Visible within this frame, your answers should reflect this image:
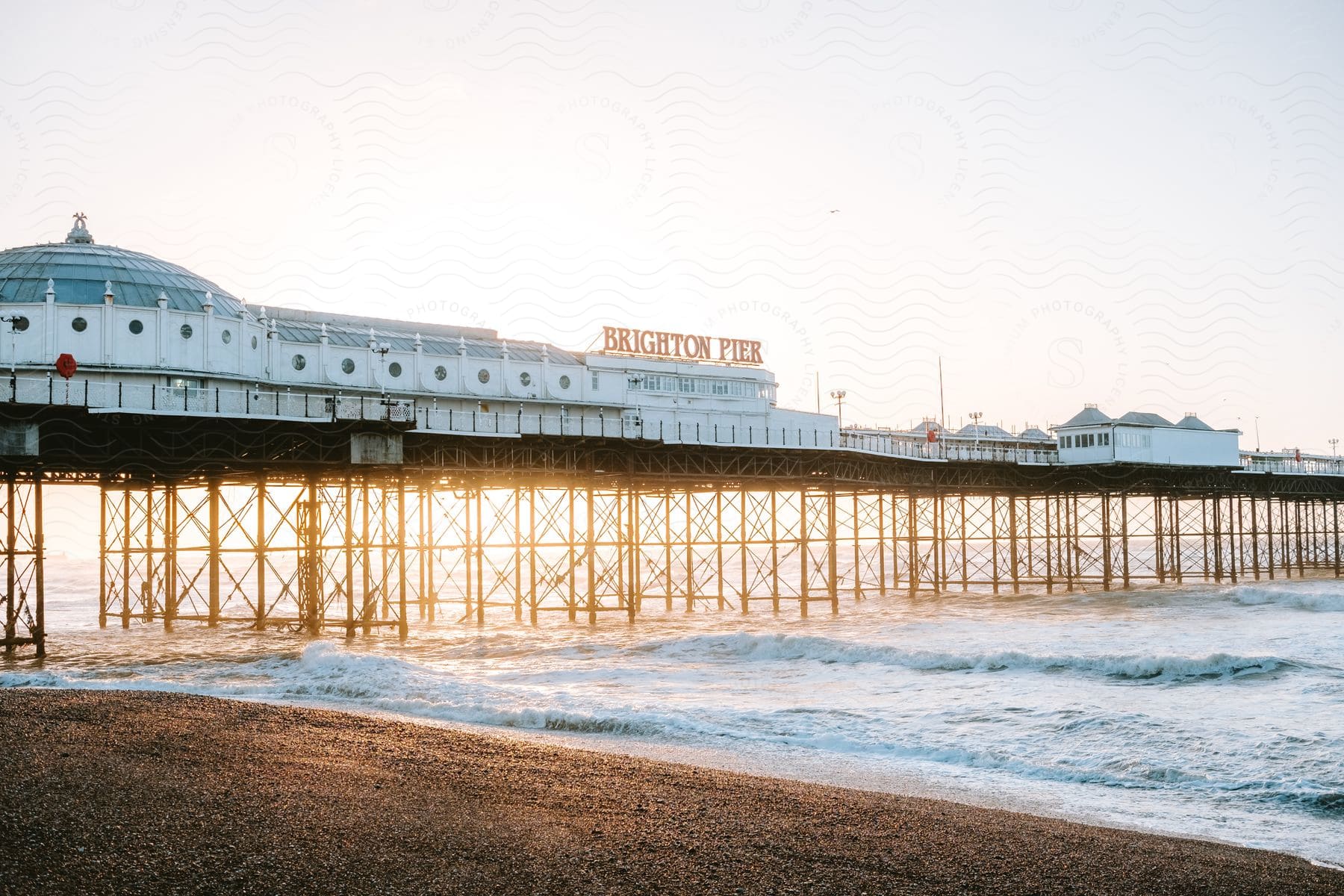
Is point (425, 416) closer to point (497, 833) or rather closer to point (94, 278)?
point (94, 278)

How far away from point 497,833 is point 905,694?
16.8 metres

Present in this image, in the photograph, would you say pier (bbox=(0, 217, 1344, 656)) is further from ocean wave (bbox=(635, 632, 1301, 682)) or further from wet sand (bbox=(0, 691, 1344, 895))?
wet sand (bbox=(0, 691, 1344, 895))

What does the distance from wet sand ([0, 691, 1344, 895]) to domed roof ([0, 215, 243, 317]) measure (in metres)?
21.0

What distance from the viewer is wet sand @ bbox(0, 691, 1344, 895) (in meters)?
11.0

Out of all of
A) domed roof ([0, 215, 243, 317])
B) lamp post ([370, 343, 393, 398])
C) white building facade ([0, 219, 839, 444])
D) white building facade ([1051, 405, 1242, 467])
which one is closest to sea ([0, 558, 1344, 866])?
white building facade ([0, 219, 839, 444])

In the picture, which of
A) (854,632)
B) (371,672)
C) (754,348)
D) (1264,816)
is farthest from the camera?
(754,348)

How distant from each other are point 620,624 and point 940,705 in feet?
78.9

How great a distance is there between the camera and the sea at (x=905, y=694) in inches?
704

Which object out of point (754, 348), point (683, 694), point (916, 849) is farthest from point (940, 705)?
point (754, 348)

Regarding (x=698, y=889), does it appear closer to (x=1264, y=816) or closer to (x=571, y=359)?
(x=1264, y=816)

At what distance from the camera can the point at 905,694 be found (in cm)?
2772

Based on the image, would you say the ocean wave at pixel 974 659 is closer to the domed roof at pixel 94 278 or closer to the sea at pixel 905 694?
the sea at pixel 905 694

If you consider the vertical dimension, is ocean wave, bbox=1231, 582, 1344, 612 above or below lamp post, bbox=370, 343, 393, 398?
below

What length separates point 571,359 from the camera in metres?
48.8
